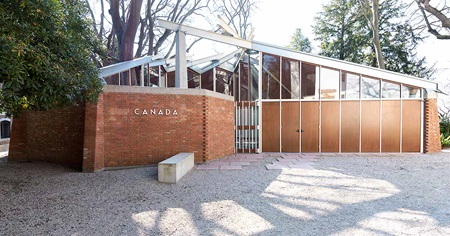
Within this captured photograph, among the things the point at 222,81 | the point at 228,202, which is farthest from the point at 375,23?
the point at 228,202

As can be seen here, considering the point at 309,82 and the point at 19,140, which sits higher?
the point at 309,82

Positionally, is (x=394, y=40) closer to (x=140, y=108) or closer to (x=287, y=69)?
(x=287, y=69)

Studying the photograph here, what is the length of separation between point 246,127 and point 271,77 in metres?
2.58

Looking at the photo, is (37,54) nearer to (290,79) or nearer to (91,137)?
(91,137)

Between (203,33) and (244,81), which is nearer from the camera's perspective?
(203,33)

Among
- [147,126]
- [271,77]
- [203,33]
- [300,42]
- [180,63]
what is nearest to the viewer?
[147,126]

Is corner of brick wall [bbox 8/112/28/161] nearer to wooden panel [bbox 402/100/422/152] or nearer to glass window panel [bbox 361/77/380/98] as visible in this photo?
glass window panel [bbox 361/77/380/98]

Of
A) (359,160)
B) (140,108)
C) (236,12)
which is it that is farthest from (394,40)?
(140,108)

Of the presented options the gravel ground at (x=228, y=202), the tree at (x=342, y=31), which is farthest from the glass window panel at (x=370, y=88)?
the tree at (x=342, y=31)

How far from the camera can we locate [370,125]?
10.8 metres

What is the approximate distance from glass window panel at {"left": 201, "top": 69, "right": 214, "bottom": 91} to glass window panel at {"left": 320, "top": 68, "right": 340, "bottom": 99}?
6.90 meters

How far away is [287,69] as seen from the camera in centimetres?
1112

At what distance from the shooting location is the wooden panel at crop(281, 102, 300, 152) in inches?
435

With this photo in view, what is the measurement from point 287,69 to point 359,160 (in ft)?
15.8
